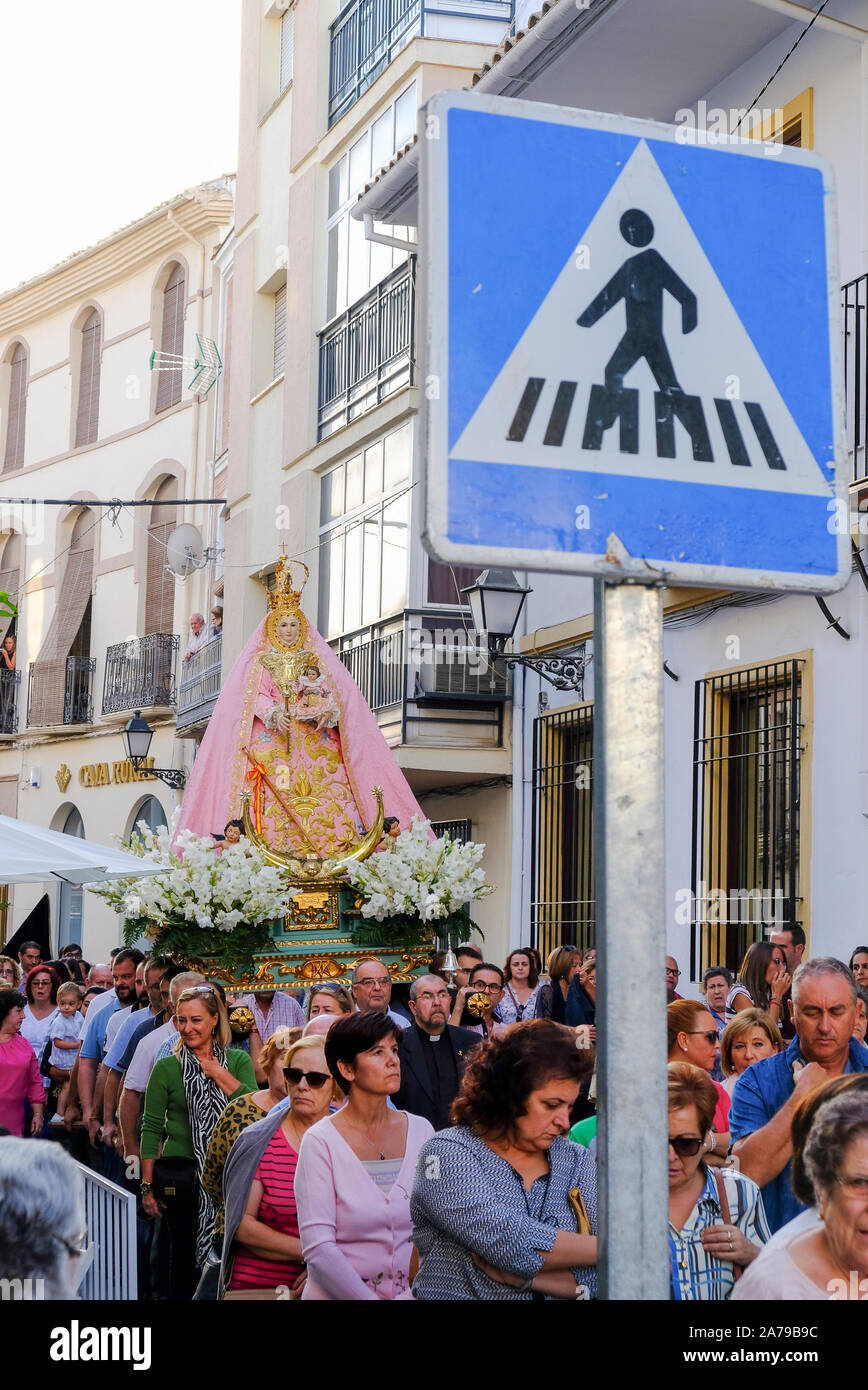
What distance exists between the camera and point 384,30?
19328mm

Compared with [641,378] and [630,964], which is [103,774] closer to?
[641,378]

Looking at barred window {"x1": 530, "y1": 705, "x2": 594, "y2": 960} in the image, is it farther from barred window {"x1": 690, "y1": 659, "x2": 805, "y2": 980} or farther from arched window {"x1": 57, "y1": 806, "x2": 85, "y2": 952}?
arched window {"x1": 57, "y1": 806, "x2": 85, "y2": 952}

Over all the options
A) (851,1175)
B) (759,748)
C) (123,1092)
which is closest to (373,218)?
(759,748)

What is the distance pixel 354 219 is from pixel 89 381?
13317mm

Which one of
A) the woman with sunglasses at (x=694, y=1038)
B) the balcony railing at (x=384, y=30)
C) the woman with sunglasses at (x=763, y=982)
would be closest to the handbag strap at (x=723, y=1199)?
the woman with sunglasses at (x=694, y=1038)

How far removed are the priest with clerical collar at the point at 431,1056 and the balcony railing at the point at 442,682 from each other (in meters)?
9.41

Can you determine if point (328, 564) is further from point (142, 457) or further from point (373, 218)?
point (142, 457)

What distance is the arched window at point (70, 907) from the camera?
2877cm

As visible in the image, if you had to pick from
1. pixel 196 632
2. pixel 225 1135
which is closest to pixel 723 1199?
pixel 225 1135

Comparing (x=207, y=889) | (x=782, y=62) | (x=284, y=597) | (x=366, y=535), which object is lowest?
(x=207, y=889)

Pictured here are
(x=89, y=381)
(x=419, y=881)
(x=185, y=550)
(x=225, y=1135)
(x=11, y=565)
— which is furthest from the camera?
(x=11, y=565)

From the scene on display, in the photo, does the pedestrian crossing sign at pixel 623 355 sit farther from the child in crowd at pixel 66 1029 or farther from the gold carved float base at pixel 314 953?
the child in crowd at pixel 66 1029

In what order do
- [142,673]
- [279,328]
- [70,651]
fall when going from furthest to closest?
[70,651] → [142,673] → [279,328]

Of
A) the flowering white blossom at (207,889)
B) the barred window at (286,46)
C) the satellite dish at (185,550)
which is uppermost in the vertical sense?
the barred window at (286,46)
